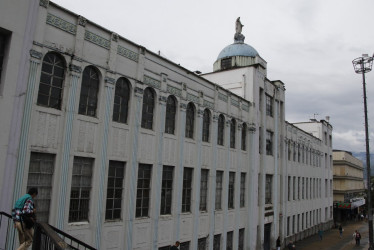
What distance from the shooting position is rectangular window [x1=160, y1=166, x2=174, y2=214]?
15562 mm

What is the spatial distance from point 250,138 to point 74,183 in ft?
47.2

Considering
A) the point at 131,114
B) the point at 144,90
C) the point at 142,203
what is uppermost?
the point at 144,90

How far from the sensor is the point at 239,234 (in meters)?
21.5

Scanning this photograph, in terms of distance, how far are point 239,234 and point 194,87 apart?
34.7ft

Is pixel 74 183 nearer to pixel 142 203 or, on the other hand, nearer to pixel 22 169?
pixel 22 169

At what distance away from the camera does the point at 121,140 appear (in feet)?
44.3

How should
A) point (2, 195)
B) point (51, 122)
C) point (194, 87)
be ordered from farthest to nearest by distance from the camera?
point (194, 87) < point (51, 122) < point (2, 195)

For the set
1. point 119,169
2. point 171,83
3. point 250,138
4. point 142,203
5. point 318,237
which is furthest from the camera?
point 318,237

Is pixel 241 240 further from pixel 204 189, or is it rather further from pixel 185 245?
pixel 185 245

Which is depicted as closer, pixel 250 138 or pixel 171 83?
pixel 171 83

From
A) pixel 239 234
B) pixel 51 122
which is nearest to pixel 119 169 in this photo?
pixel 51 122

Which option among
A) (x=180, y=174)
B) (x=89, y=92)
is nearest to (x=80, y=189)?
(x=89, y=92)

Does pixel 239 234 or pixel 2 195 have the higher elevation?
pixel 2 195

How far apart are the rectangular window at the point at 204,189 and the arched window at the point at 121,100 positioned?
6669 mm
